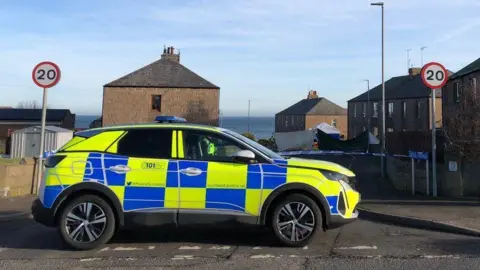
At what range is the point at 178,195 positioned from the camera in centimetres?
658

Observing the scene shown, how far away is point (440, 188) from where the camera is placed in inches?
469

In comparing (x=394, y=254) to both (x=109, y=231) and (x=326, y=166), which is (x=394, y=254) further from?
(x=109, y=231)

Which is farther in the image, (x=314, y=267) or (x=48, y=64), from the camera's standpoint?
(x=48, y=64)

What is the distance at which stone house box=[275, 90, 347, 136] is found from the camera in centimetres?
8531

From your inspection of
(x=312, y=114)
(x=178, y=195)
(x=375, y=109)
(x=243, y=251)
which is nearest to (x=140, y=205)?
(x=178, y=195)

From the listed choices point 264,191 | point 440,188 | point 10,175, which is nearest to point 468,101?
point 440,188

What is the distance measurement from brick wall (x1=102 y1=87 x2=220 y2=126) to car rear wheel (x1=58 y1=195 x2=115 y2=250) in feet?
113

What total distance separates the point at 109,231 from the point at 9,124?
4619cm

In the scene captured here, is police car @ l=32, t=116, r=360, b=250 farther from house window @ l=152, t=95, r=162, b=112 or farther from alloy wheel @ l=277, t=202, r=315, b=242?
house window @ l=152, t=95, r=162, b=112

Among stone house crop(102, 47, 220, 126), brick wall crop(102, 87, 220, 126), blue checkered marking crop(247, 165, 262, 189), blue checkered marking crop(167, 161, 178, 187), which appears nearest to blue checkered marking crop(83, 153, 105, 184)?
blue checkered marking crop(167, 161, 178, 187)

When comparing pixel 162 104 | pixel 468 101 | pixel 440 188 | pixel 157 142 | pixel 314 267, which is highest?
pixel 162 104

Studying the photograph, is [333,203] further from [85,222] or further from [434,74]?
[434,74]

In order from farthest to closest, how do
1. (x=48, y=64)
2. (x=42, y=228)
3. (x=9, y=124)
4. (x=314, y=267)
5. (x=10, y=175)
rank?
(x=9, y=124) → (x=10, y=175) → (x=48, y=64) → (x=42, y=228) → (x=314, y=267)

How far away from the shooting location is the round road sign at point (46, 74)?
35.5 ft
